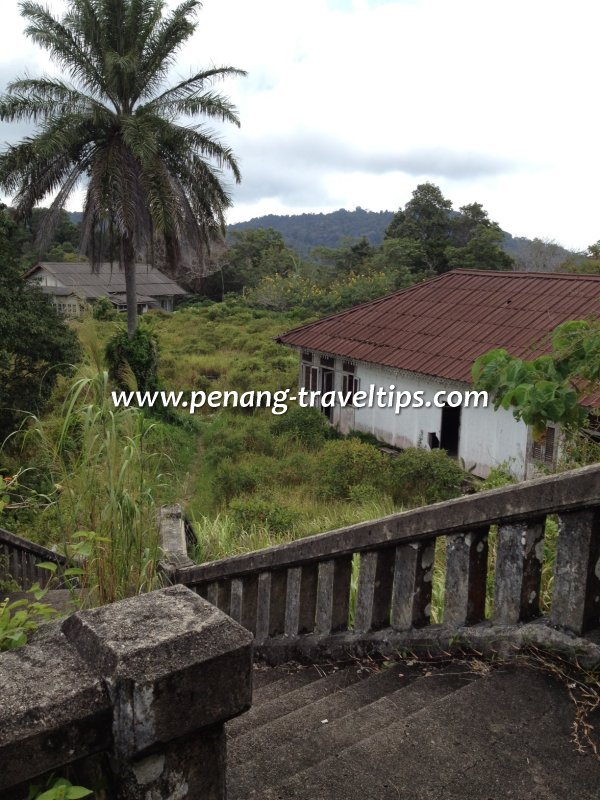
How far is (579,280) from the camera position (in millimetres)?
15445

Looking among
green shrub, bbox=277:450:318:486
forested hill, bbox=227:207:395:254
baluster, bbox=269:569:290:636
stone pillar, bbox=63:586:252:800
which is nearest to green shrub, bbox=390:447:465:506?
green shrub, bbox=277:450:318:486

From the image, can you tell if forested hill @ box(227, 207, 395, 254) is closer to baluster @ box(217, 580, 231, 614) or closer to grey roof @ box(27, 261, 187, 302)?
grey roof @ box(27, 261, 187, 302)

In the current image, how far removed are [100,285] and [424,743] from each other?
146ft

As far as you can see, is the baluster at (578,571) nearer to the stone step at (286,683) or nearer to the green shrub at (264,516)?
the stone step at (286,683)

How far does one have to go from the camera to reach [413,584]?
2.87 m

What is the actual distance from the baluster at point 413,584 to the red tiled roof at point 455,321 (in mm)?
10572

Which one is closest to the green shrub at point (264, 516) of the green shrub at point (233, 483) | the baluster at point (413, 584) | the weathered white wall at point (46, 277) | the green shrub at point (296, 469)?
the green shrub at point (233, 483)

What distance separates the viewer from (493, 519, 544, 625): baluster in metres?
2.50

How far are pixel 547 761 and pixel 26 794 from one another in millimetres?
1439

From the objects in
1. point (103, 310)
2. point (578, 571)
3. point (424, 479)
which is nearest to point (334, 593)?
point (578, 571)

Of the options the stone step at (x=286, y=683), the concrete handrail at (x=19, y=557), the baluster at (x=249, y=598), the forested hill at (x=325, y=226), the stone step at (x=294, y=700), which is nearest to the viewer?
the stone step at (x=294, y=700)

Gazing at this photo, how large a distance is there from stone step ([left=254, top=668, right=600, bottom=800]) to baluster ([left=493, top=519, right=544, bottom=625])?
26 cm

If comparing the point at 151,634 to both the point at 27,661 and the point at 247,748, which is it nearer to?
the point at 27,661

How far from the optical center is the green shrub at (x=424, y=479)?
12.5m
